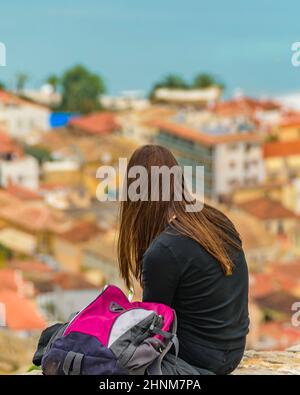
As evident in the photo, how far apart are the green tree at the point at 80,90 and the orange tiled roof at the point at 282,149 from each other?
32.5ft

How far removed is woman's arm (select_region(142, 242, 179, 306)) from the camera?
1.11 meters

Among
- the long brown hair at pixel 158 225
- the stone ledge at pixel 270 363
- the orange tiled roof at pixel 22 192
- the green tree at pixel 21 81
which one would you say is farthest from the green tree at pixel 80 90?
the long brown hair at pixel 158 225

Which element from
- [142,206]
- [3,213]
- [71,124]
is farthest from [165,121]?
[142,206]

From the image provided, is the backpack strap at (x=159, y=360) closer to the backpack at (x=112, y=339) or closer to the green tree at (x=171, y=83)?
the backpack at (x=112, y=339)

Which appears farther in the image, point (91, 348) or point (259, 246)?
point (259, 246)

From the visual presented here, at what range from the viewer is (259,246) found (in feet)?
88.5

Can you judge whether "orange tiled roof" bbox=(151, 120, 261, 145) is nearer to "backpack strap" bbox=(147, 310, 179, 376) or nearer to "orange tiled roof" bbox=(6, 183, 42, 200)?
"orange tiled roof" bbox=(6, 183, 42, 200)

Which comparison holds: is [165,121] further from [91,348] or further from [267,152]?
[91,348]

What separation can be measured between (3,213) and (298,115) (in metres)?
16.0

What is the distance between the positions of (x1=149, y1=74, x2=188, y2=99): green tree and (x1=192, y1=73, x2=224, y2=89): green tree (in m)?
0.66

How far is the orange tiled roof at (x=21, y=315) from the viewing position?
17.9 metres

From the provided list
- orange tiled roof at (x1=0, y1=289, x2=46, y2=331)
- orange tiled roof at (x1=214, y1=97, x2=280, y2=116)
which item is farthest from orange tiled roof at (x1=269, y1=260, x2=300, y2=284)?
orange tiled roof at (x1=214, y1=97, x2=280, y2=116)

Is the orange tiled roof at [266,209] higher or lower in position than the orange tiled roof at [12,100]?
lower
